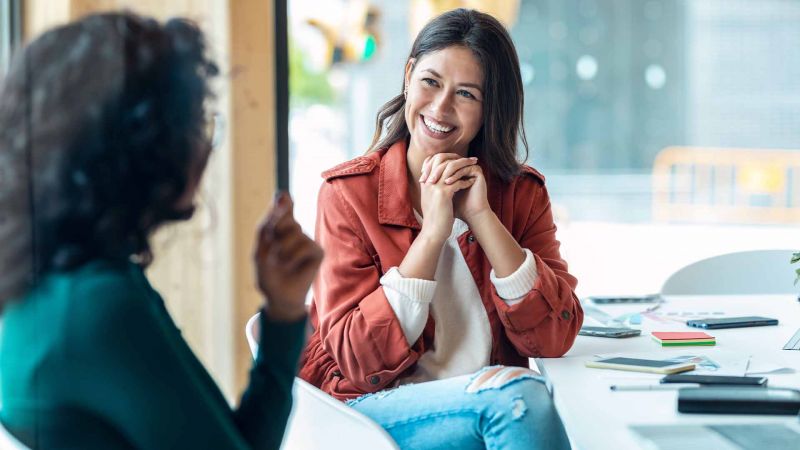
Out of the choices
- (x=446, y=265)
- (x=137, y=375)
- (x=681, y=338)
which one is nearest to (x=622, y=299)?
(x=681, y=338)

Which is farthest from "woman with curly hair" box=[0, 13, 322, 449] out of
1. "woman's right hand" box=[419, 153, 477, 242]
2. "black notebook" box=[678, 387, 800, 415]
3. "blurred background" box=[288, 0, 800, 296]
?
"blurred background" box=[288, 0, 800, 296]

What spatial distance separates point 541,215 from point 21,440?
116cm

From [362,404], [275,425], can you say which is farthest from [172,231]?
[362,404]

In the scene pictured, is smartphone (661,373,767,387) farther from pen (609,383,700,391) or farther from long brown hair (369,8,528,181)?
long brown hair (369,8,528,181)

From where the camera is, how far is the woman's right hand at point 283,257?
81cm

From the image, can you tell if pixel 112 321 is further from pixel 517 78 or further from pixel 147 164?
pixel 517 78

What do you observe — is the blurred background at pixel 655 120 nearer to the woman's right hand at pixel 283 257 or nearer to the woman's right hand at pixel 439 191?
the woman's right hand at pixel 439 191

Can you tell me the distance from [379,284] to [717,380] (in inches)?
23.1

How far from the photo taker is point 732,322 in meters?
1.66

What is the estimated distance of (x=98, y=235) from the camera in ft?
2.10

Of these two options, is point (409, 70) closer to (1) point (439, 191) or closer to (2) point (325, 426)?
(1) point (439, 191)

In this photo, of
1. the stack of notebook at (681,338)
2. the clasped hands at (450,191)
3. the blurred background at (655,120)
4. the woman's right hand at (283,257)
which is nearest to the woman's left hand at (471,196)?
the clasped hands at (450,191)

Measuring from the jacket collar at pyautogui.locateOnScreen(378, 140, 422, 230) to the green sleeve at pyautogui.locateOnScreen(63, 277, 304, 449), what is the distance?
878mm

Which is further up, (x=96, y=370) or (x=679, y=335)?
(x=96, y=370)
